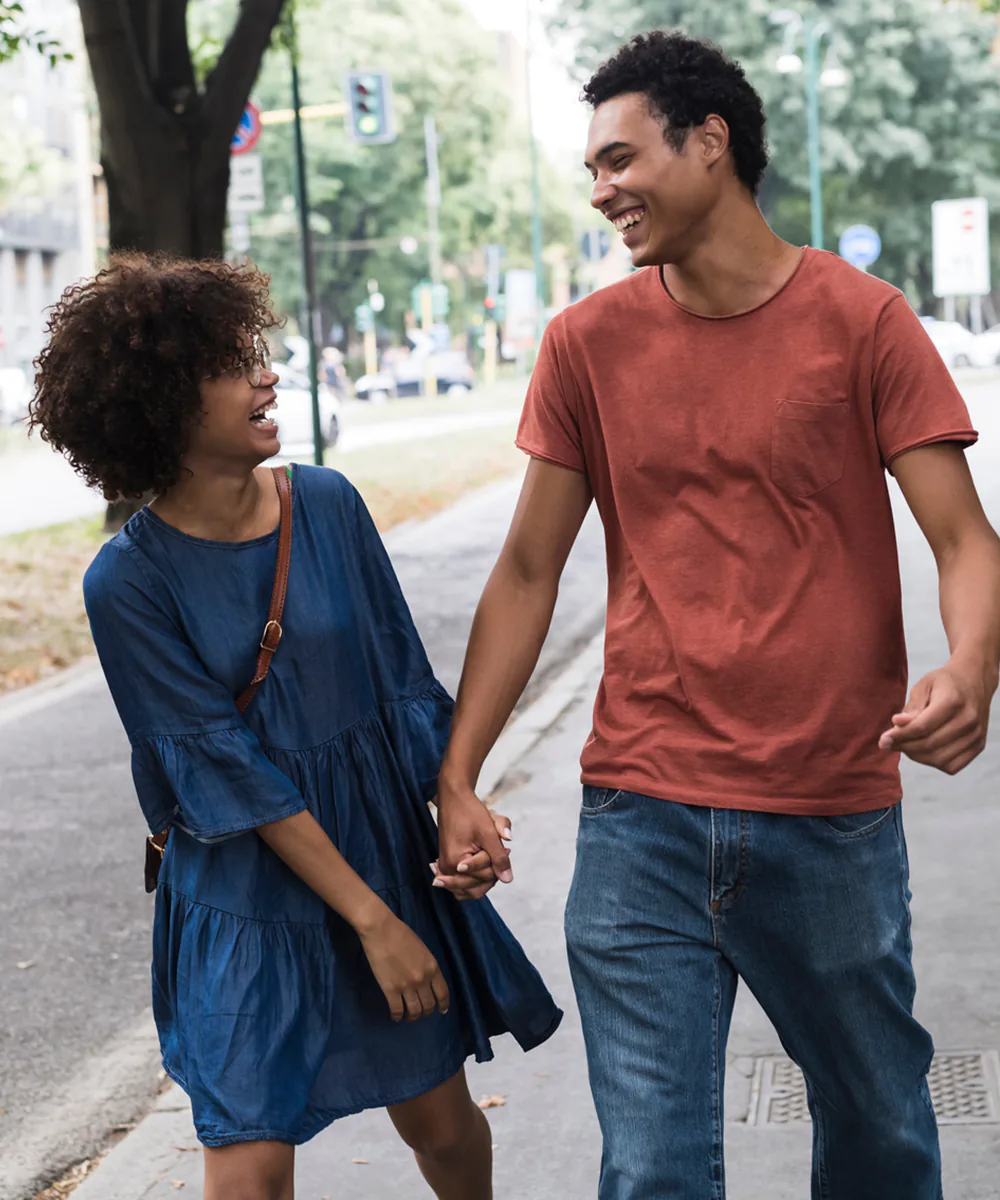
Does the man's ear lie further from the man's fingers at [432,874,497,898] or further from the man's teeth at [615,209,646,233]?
the man's fingers at [432,874,497,898]

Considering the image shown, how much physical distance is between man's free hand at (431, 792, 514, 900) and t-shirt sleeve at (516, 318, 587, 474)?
497 millimetres

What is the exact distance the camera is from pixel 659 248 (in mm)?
2621

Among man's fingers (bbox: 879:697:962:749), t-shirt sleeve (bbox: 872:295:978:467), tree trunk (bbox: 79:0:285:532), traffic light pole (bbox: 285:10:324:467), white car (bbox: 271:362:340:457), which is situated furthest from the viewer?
white car (bbox: 271:362:340:457)

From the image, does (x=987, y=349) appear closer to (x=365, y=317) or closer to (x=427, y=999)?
(x=365, y=317)

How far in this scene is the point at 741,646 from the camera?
8.27ft

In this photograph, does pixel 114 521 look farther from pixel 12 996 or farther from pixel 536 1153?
pixel 536 1153

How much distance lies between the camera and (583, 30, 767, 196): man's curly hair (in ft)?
8.61

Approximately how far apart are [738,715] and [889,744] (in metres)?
0.30

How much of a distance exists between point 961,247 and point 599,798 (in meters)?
36.2

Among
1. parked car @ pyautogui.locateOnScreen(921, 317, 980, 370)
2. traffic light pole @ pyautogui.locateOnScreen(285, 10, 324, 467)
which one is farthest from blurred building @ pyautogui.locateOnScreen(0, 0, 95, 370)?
traffic light pole @ pyautogui.locateOnScreen(285, 10, 324, 467)

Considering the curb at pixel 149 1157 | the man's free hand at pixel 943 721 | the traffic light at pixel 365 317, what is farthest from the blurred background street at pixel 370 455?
the traffic light at pixel 365 317

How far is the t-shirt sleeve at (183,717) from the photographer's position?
265cm

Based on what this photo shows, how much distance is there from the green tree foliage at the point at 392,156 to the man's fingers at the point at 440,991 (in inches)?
2304

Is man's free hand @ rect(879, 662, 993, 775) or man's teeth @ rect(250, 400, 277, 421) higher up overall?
man's teeth @ rect(250, 400, 277, 421)
